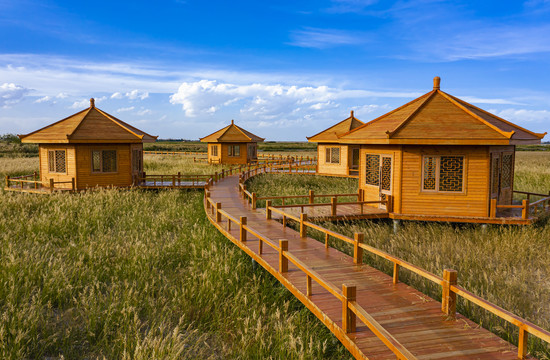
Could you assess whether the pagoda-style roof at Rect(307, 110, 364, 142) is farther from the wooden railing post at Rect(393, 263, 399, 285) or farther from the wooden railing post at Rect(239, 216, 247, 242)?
the wooden railing post at Rect(393, 263, 399, 285)

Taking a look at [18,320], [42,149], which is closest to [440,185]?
[18,320]

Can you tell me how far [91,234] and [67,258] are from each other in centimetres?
323

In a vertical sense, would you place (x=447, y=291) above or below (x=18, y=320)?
above

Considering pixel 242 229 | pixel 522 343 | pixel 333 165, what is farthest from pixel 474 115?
pixel 333 165

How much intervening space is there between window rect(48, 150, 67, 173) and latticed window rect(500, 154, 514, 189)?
65.5 ft

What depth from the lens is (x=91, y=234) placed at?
12.8m

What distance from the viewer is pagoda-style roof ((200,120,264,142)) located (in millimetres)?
37094

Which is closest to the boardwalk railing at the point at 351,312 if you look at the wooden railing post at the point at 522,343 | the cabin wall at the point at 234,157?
the wooden railing post at the point at 522,343

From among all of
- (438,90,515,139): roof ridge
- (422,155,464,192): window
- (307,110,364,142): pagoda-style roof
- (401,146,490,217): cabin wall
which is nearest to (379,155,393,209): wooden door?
(401,146,490,217): cabin wall

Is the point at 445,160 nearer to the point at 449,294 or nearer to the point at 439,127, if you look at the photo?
the point at 439,127

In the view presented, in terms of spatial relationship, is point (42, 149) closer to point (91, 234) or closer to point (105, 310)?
point (91, 234)

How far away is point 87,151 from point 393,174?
584 inches

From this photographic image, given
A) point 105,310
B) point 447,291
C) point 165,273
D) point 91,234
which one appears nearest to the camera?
point 447,291

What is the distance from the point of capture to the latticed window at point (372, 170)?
51.1 feet
